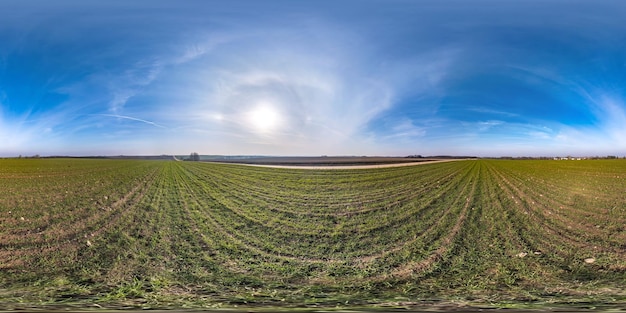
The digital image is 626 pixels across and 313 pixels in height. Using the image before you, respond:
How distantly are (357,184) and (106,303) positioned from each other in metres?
5.99

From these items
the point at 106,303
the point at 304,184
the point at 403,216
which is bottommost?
the point at 106,303

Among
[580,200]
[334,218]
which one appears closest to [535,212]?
[580,200]

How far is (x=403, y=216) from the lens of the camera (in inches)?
251

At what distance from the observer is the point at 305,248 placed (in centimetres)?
496

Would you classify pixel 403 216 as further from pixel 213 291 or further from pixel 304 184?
pixel 213 291

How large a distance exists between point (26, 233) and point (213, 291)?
4.26 metres

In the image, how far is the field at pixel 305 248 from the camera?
3.69m

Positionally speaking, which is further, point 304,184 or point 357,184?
point 357,184

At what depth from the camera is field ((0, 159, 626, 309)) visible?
12.1 feet

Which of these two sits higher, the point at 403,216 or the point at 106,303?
the point at 403,216

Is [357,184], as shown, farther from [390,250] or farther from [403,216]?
[390,250]

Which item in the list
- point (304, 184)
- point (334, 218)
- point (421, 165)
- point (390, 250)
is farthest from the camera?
point (421, 165)

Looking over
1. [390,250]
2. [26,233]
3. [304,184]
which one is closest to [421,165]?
[304,184]

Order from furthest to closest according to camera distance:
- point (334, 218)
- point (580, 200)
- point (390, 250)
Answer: point (580, 200) → point (334, 218) → point (390, 250)
